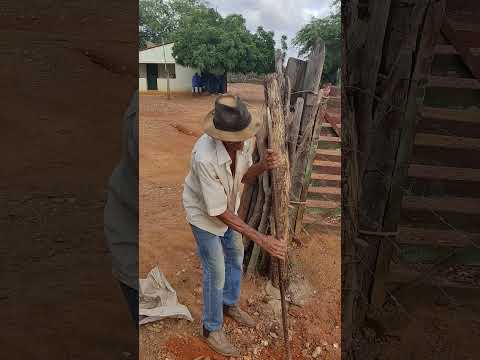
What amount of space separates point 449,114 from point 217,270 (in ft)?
5.77

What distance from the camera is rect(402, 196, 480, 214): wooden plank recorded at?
5.01 ft

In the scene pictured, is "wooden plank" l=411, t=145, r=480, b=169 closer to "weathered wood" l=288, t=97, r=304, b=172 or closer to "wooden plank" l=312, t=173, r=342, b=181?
"weathered wood" l=288, t=97, r=304, b=172

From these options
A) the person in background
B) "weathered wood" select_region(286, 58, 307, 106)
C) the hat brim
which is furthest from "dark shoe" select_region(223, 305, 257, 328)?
the person in background

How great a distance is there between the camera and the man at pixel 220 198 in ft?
7.16

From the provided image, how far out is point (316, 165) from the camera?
19.8 ft

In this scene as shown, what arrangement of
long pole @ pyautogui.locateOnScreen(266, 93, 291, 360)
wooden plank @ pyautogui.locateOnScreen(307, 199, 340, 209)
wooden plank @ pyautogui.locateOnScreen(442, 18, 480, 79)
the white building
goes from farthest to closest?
the white building < wooden plank @ pyautogui.locateOnScreen(307, 199, 340, 209) < long pole @ pyautogui.locateOnScreen(266, 93, 291, 360) < wooden plank @ pyautogui.locateOnScreen(442, 18, 480, 79)

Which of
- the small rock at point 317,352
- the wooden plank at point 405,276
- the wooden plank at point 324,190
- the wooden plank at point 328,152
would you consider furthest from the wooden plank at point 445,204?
the wooden plank at point 328,152

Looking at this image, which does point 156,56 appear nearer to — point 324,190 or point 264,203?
point 324,190

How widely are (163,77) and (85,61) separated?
75.4 feet

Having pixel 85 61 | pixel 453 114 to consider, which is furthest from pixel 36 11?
pixel 453 114

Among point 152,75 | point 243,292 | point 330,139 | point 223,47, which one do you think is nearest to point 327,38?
point 223,47

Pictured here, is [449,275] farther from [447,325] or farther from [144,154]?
[144,154]

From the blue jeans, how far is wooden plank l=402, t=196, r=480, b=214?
4.31ft

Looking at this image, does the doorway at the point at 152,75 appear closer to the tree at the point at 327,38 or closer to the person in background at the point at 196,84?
the person in background at the point at 196,84
